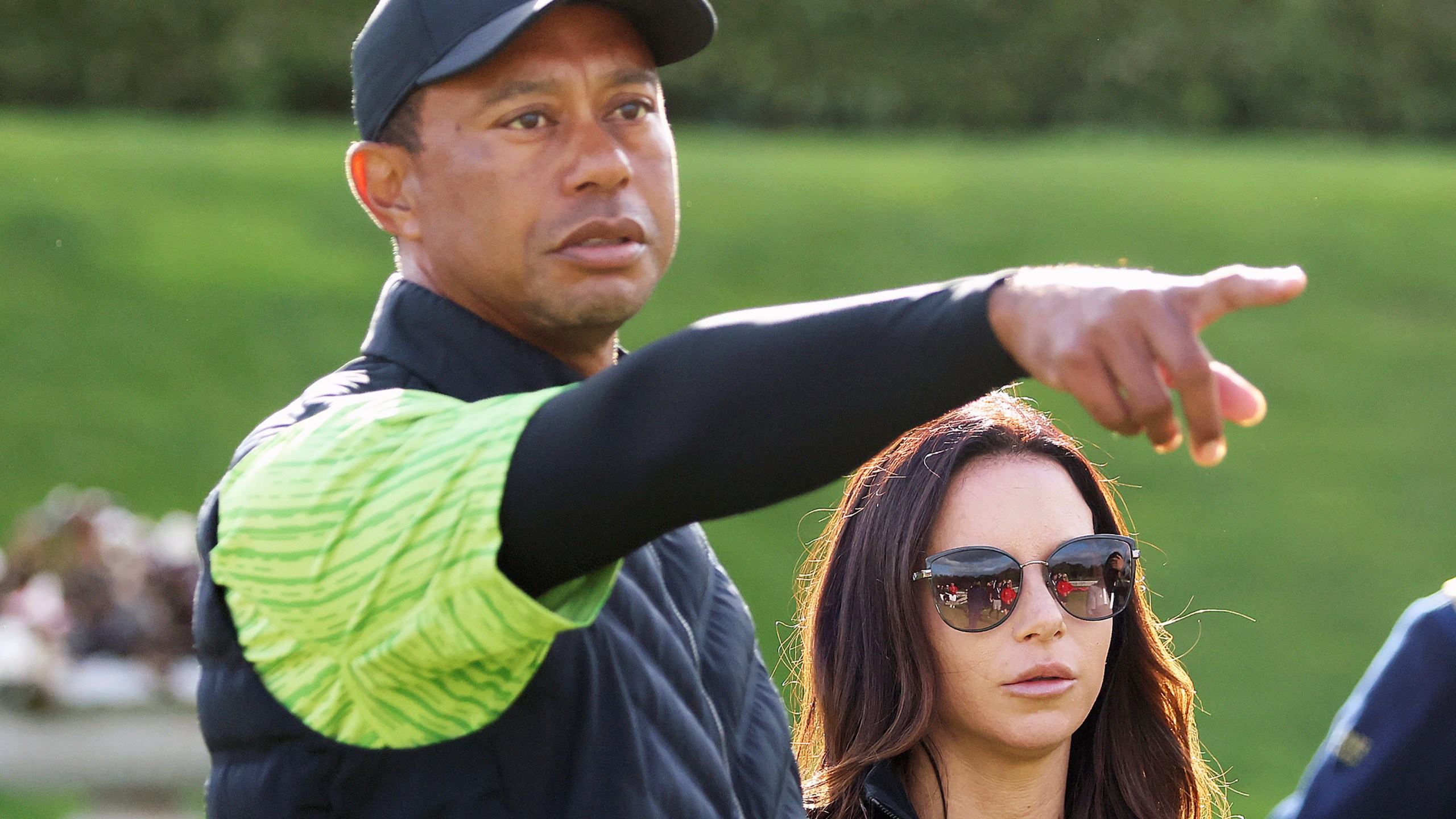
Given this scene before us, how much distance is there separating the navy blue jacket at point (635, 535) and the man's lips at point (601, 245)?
0.39 feet

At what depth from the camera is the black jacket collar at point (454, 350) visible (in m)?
1.78

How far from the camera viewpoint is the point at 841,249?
10578 mm

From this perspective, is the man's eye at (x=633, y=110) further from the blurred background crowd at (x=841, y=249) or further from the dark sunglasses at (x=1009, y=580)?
the blurred background crowd at (x=841, y=249)

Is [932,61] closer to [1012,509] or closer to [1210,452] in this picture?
[1012,509]

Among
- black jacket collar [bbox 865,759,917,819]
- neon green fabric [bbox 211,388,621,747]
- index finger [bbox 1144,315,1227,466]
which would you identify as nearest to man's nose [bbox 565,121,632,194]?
neon green fabric [bbox 211,388,621,747]

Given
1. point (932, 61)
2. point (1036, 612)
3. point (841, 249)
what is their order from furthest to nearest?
point (932, 61) → point (841, 249) → point (1036, 612)

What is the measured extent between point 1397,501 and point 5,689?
681 centimetres

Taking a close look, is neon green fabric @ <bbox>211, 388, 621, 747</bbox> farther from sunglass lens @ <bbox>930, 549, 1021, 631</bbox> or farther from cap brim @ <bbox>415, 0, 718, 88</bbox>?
sunglass lens @ <bbox>930, 549, 1021, 631</bbox>

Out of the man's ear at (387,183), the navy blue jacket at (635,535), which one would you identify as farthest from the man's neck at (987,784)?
the man's ear at (387,183)

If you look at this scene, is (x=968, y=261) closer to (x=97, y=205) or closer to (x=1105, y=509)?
(x=97, y=205)

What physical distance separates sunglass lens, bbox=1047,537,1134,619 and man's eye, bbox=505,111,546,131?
1058 millimetres

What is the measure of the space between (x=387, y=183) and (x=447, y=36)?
0.25 metres

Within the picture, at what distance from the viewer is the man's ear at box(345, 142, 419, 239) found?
6.30ft

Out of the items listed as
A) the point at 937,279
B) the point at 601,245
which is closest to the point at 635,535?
the point at 601,245
